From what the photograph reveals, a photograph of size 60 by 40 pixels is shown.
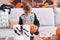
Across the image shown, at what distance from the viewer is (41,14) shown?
11.4 feet

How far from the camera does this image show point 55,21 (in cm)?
354

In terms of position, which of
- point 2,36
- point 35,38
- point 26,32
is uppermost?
point 26,32

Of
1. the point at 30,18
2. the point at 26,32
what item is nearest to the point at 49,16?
the point at 30,18

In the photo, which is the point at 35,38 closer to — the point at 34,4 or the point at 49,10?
the point at 49,10

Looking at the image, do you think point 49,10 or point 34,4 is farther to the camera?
point 34,4

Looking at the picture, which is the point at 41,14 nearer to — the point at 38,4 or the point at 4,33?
the point at 4,33

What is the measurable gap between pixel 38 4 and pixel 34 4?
160 millimetres

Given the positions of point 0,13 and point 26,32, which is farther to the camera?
point 0,13

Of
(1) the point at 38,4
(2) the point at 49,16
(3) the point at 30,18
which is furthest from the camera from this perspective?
(1) the point at 38,4

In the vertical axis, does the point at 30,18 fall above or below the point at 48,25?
above

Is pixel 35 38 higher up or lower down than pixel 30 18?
lower down

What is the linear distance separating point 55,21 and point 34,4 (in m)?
2.35

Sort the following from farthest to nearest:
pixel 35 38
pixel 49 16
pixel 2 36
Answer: pixel 49 16 → pixel 2 36 → pixel 35 38

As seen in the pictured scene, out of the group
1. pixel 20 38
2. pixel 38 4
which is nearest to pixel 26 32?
pixel 20 38
